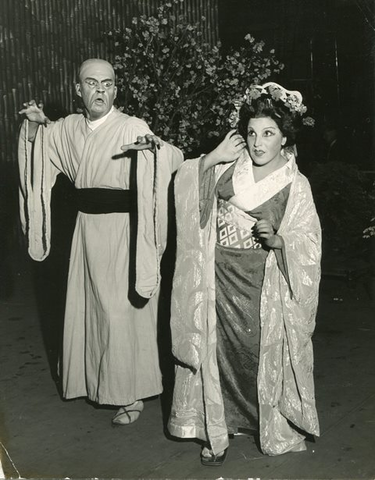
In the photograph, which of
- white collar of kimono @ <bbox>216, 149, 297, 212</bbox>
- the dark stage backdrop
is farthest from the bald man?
the dark stage backdrop

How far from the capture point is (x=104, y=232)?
395cm

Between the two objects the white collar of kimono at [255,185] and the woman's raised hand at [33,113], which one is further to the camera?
the woman's raised hand at [33,113]

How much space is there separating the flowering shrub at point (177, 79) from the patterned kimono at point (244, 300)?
12.5 feet

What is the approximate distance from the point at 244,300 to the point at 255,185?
1.79 feet

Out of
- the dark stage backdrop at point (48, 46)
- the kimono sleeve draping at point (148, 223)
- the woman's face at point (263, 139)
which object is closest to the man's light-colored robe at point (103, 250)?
the kimono sleeve draping at point (148, 223)

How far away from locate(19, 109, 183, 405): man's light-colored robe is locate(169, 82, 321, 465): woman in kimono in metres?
0.39

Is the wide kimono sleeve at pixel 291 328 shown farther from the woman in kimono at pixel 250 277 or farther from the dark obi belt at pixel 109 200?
the dark obi belt at pixel 109 200

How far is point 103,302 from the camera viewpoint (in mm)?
3922

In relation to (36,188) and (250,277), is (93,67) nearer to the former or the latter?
(36,188)

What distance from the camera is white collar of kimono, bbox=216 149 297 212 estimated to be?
131 inches

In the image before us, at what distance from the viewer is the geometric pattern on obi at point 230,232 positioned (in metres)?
3.38

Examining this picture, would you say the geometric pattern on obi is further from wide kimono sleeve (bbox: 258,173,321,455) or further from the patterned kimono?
wide kimono sleeve (bbox: 258,173,321,455)

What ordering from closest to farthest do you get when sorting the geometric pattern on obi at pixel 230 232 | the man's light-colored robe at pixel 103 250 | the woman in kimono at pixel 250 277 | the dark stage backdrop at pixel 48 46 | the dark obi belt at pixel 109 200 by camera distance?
the woman in kimono at pixel 250 277 < the geometric pattern on obi at pixel 230 232 < the man's light-colored robe at pixel 103 250 < the dark obi belt at pixel 109 200 < the dark stage backdrop at pixel 48 46

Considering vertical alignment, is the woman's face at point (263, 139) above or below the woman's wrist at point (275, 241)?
above
